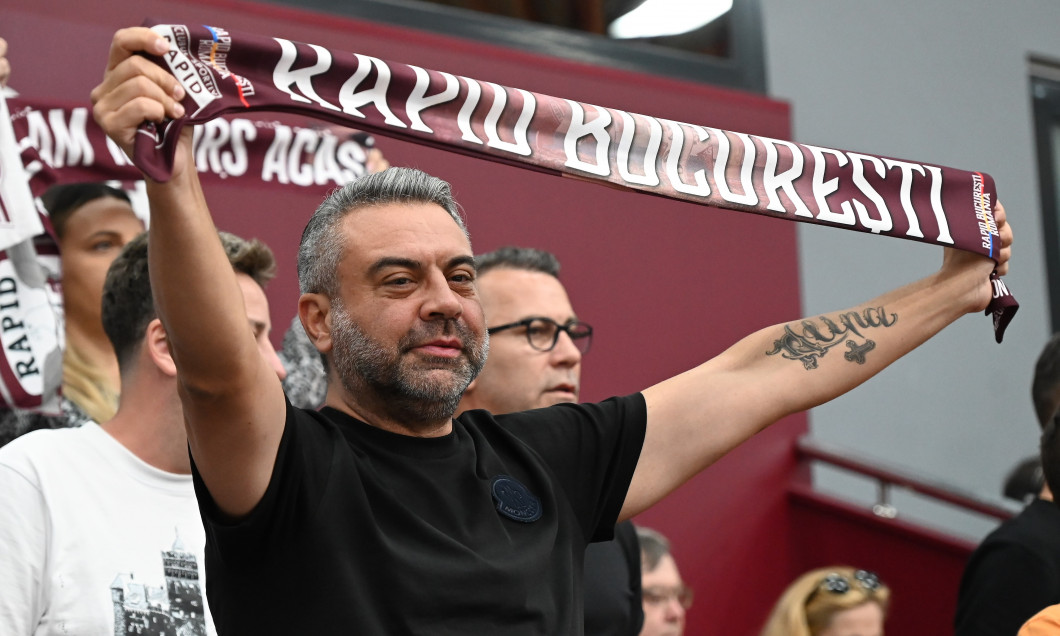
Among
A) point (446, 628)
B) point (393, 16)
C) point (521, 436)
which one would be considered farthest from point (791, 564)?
point (446, 628)

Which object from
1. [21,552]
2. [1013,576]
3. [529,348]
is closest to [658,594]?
[529,348]

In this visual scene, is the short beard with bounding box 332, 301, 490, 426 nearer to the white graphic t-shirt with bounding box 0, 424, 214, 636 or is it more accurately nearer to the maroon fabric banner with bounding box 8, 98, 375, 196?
the white graphic t-shirt with bounding box 0, 424, 214, 636

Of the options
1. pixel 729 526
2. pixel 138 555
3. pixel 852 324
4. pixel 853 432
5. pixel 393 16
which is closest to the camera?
pixel 138 555

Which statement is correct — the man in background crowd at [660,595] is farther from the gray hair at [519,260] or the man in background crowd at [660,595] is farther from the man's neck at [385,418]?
the man's neck at [385,418]

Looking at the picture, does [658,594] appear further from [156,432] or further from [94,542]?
[94,542]

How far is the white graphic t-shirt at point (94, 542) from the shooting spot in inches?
76.7

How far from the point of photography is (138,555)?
2055mm

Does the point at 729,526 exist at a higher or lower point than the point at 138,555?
lower

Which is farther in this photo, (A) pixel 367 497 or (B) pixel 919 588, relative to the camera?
(B) pixel 919 588

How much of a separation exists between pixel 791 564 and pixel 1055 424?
2673 mm

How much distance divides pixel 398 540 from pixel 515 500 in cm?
23

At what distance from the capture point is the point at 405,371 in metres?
1.75

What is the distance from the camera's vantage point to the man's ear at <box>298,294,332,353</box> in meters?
1.86

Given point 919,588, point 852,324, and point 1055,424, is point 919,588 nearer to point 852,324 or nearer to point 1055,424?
point 1055,424
